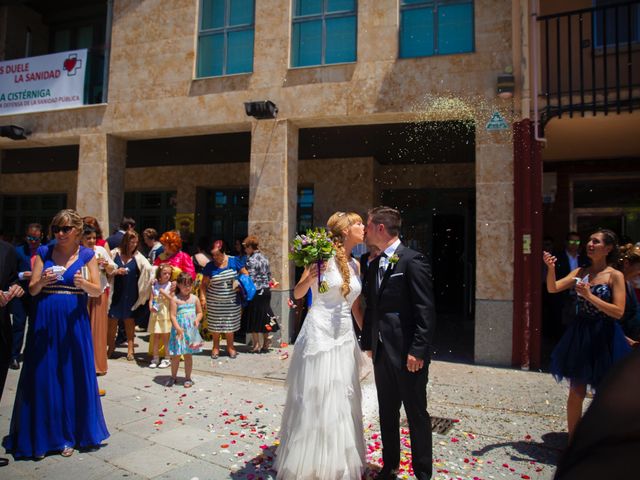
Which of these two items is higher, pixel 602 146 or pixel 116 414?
pixel 602 146

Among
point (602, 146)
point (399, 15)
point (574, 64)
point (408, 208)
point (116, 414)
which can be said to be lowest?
point (116, 414)

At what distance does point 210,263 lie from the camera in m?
8.26

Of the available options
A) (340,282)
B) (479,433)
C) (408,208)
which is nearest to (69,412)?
(340,282)

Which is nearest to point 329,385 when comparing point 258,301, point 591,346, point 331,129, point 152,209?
point 591,346

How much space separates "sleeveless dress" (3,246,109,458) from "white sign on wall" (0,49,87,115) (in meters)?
7.89

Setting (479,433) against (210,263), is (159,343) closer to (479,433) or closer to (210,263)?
(210,263)

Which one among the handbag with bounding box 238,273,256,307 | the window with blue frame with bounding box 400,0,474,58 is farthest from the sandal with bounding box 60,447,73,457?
the window with blue frame with bounding box 400,0,474,58

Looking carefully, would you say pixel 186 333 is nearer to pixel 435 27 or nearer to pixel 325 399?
pixel 325 399

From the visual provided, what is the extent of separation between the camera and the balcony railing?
24.3 ft

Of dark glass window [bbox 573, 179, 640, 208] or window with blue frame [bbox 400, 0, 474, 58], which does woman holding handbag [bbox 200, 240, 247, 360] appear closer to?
window with blue frame [bbox 400, 0, 474, 58]

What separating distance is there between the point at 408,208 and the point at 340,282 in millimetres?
9751

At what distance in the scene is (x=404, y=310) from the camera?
3.66m

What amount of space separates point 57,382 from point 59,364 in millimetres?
151

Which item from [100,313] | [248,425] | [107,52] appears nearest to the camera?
[248,425]
